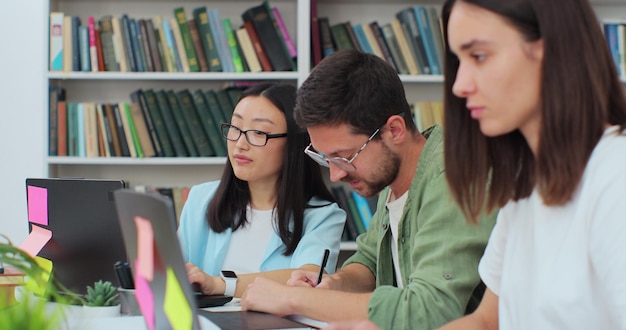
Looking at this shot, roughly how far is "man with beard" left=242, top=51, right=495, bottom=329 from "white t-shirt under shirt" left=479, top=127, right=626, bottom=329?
0.83 ft

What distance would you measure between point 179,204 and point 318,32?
92 cm

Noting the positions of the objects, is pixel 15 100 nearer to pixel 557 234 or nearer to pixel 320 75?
pixel 320 75

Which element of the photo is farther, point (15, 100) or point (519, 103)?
point (15, 100)

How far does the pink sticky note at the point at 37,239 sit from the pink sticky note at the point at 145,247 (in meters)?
0.86

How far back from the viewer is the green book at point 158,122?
3434 millimetres

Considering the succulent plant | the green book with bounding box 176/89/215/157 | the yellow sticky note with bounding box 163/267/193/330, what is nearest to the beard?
the succulent plant

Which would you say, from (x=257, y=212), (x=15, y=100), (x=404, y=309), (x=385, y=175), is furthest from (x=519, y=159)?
(x=15, y=100)

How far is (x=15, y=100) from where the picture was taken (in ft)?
12.4

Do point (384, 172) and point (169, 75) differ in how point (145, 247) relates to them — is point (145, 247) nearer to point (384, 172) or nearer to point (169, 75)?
point (384, 172)

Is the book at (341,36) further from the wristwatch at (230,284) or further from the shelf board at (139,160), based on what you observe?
the wristwatch at (230,284)

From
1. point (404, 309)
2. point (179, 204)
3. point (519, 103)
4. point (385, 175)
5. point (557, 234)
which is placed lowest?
point (179, 204)

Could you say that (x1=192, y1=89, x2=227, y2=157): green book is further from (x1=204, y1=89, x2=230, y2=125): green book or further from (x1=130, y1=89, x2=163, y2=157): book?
(x1=130, y1=89, x2=163, y2=157): book

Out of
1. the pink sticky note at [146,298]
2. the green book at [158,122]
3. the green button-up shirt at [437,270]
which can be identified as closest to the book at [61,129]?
the green book at [158,122]

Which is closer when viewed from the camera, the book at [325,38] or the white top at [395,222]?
the white top at [395,222]
